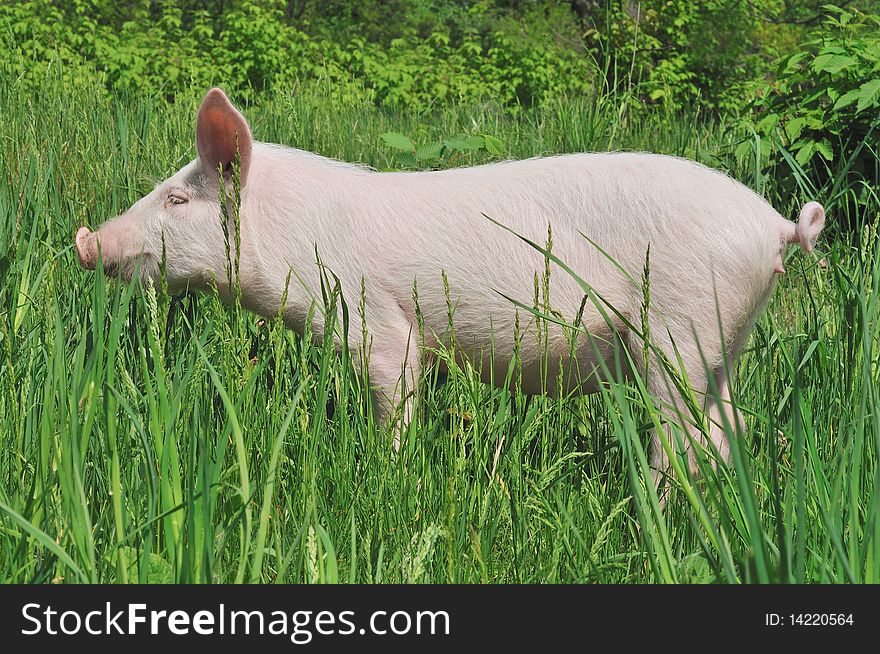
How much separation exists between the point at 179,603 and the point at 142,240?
5.55 ft

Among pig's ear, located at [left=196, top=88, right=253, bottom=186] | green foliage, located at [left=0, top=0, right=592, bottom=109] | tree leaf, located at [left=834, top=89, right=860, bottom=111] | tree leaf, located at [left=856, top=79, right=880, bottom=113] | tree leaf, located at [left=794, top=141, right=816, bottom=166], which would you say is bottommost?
green foliage, located at [left=0, top=0, right=592, bottom=109]

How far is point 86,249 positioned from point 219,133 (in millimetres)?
610

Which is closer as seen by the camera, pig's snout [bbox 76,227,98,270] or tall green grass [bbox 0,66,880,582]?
tall green grass [bbox 0,66,880,582]

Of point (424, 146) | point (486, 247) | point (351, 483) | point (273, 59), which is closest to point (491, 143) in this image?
point (424, 146)

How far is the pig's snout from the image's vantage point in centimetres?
288

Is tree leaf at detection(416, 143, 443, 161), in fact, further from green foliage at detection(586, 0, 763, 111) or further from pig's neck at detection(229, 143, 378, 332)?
green foliage at detection(586, 0, 763, 111)

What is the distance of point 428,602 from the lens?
1438mm

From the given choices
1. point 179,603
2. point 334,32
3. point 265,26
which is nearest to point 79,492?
point 179,603

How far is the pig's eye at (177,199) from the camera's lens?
9.37 feet

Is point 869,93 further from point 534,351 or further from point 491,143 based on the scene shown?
point 534,351

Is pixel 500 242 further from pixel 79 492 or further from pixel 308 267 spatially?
pixel 79 492

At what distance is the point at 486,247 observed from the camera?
270 cm

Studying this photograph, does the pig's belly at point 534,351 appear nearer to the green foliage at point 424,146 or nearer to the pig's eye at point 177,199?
the pig's eye at point 177,199

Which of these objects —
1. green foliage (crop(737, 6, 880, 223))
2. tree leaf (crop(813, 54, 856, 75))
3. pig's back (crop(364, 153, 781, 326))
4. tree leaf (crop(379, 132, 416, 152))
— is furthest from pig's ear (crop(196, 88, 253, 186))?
tree leaf (crop(813, 54, 856, 75))
